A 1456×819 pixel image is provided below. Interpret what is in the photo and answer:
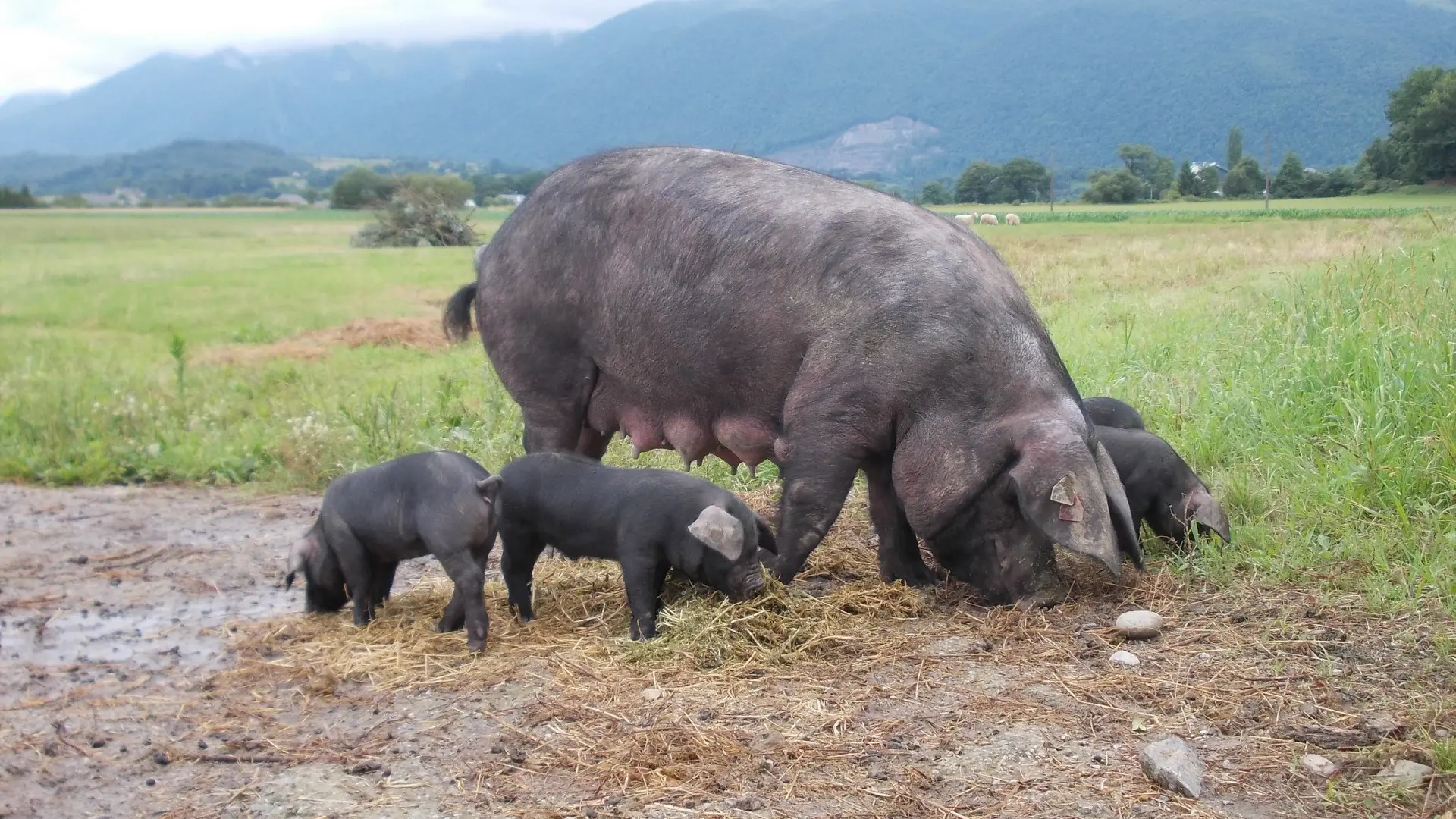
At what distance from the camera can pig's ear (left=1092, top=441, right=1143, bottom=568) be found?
15.4 feet

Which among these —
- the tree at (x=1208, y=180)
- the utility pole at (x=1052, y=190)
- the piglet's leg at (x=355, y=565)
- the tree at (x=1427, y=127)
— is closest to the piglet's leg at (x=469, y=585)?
the piglet's leg at (x=355, y=565)

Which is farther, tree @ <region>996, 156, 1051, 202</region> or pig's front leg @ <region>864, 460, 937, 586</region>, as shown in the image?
tree @ <region>996, 156, 1051, 202</region>

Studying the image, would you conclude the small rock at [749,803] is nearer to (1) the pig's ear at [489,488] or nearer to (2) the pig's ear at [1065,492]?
(2) the pig's ear at [1065,492]

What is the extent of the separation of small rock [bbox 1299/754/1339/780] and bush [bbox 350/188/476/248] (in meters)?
33.2

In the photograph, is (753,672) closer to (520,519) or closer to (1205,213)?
(520,519)

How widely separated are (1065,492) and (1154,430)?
2.80 m

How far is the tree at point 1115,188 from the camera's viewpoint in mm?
21172

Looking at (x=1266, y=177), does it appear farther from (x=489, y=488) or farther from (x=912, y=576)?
(x=489, y=488)

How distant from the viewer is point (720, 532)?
4.49 m

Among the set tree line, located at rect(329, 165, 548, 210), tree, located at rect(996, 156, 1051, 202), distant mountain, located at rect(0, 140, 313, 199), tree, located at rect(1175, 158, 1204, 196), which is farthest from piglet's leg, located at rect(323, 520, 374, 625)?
distant mountain, located at rect(0, 140, 313, 199)

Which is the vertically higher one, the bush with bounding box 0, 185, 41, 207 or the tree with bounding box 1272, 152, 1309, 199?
the tree with bounding box 1272, 152, 1309, 199

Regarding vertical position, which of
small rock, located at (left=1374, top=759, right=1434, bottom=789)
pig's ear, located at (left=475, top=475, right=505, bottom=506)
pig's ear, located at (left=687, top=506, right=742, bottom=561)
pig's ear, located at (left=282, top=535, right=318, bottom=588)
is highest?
pig's ear, located at (left=475, top=475, right=505, bottom=506)

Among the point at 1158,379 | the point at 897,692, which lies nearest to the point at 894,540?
the point at 897,692

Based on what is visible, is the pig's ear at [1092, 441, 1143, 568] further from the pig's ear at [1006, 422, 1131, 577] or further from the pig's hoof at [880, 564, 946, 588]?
the pig's hoof at [880, 564, 946, 588]
